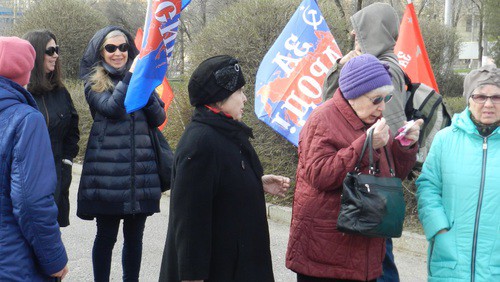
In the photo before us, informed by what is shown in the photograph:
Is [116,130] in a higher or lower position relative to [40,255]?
higher

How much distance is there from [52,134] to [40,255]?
169cm

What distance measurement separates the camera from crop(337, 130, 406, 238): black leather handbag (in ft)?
9.54

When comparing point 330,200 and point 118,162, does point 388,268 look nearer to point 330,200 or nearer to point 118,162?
point 330,200

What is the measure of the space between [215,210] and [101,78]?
1.77 m

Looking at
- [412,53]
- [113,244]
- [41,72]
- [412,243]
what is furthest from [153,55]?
[412,53]

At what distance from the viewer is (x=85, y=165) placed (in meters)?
4.30

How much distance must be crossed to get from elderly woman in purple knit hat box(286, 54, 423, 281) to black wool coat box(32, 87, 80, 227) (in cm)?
197

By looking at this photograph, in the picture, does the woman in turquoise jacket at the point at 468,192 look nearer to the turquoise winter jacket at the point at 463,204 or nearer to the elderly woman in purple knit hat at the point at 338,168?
the turquoise winter jacket at the point at 463,204

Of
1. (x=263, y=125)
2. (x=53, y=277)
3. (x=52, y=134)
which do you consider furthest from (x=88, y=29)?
(x=53, y=277)

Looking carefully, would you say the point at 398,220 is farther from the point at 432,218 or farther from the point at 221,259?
the point at 221,259

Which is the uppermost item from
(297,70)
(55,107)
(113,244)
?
(297,70)

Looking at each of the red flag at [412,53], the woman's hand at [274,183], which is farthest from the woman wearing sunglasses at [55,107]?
the red flag at [412,53]

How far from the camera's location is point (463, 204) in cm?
311

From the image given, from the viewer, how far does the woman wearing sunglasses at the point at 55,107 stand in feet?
14.5
